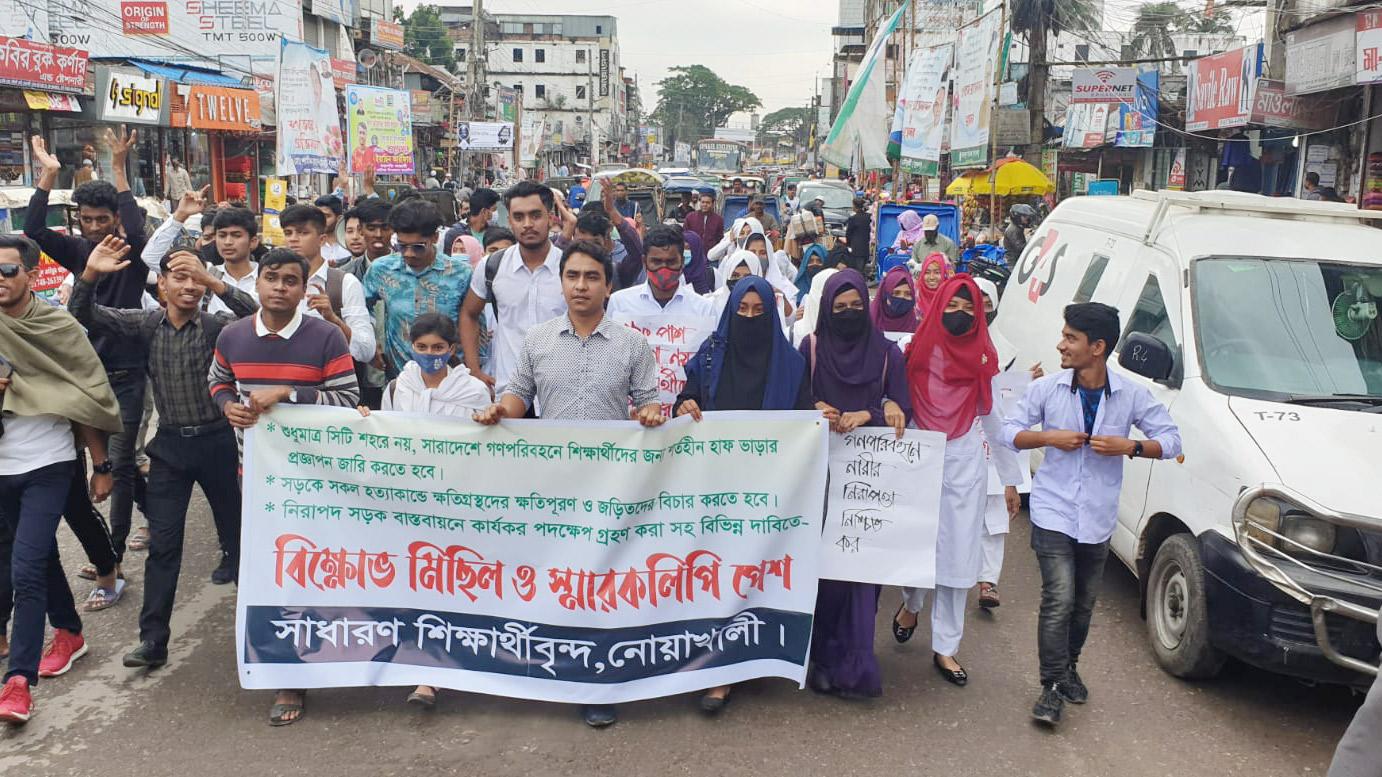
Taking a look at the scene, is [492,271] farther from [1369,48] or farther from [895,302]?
[1369,48]

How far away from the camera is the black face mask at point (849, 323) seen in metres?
4.41

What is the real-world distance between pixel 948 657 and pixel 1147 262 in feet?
8.01

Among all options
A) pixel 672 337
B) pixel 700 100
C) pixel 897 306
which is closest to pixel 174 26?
pixel 672 337

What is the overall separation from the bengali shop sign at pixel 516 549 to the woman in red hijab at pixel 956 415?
608 mm

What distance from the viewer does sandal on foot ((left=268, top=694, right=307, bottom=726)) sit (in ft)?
13.9

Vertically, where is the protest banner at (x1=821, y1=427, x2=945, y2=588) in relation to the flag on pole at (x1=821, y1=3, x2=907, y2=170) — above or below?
below

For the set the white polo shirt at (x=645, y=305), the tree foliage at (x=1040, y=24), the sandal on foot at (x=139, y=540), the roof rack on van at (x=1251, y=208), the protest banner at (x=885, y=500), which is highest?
the tree foliage at (x=1040, y=24)

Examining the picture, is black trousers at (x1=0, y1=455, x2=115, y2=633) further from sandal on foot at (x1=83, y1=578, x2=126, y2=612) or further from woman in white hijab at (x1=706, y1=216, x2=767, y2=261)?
woman in white hijab at (x1=706, y1=216, x2=767, y2=261)

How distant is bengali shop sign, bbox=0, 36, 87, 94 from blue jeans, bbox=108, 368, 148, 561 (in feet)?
49.9

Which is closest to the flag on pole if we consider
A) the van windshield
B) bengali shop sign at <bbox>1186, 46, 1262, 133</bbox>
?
bengali shop sign at <bbox>1186, 46, 1262, 133</bbox>

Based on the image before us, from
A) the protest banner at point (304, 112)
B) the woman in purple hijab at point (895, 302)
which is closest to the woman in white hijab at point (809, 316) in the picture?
the woman in purple hijab at point (895, 302)

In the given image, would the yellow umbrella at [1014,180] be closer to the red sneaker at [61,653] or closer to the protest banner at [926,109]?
the protest banner at [926,109]

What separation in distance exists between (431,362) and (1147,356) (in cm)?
279

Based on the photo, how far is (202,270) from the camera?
4.59m
